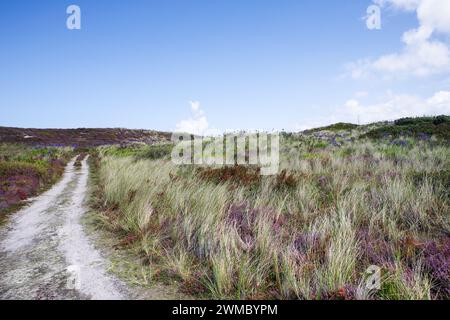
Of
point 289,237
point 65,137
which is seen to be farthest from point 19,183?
point 65,137

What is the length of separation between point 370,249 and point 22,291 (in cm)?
472

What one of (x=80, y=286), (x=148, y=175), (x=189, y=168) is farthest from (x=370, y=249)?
(x=189, y=168)

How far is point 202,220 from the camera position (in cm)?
554

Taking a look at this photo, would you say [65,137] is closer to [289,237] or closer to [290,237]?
[289,237]

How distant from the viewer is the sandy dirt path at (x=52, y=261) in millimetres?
3781

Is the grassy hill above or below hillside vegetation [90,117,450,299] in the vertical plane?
above

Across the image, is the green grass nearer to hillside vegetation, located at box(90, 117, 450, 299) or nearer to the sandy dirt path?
hillside vegetation, located at box(90, 117, 450, 299)

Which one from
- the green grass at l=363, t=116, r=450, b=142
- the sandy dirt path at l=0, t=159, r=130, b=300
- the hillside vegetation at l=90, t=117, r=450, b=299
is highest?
the green grass at l=363, t=116, r=450, b=142

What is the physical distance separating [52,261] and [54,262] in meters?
0.08

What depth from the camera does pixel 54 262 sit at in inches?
187

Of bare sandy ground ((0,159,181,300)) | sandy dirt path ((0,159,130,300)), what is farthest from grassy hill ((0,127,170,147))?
bare sandy ground ((0,159,181,300))

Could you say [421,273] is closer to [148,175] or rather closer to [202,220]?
[202,220]

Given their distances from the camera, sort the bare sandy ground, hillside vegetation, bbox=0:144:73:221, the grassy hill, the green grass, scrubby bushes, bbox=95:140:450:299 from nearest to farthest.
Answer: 1. scrubby bushes, bbox=95:140:450:299
2. the bare sandy ground
3. hillside vegetation, bbox=0:144:73:221
4. the green grass
5. the grassy hill

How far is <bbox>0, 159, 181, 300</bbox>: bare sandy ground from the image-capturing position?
3.74 meters
